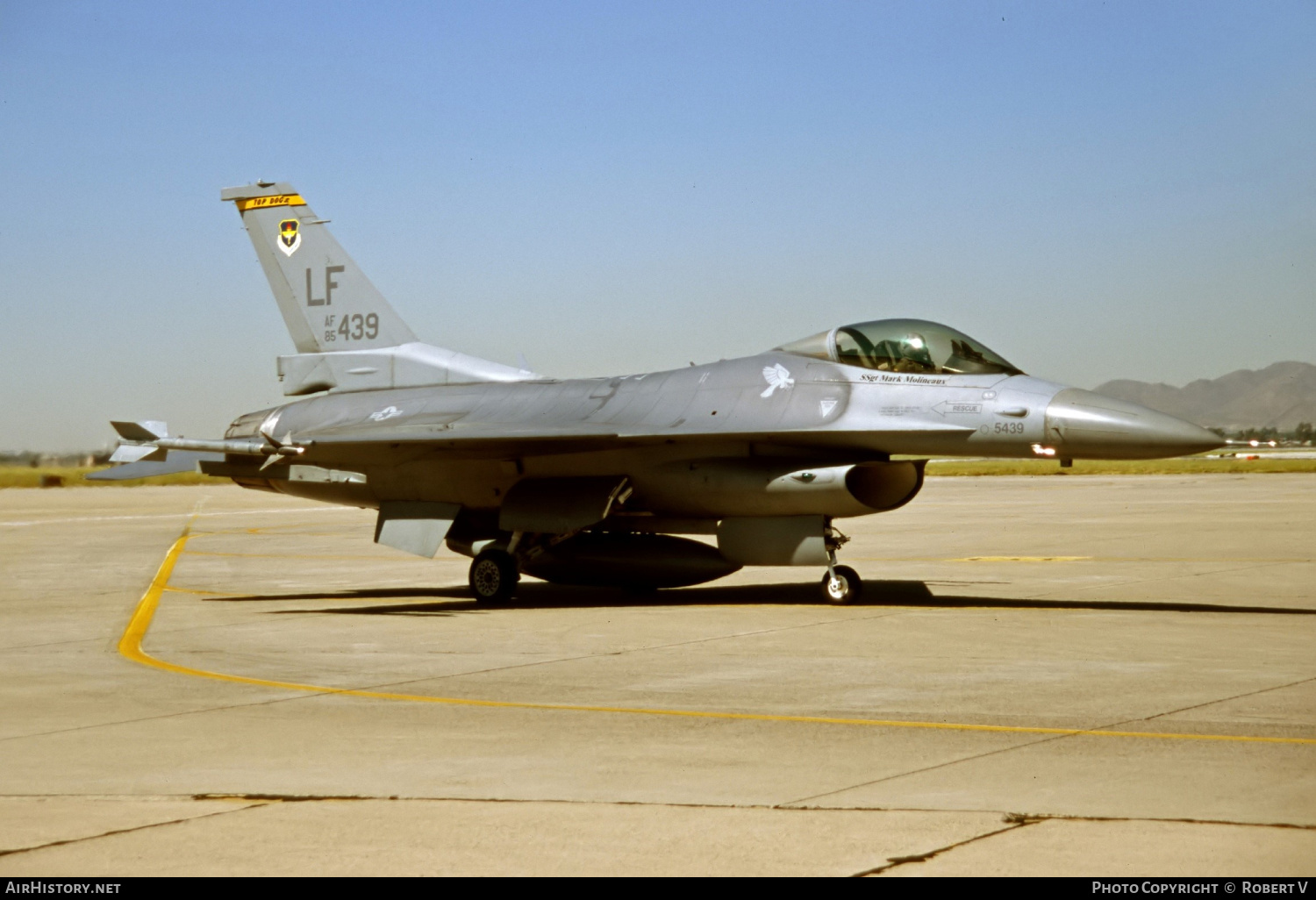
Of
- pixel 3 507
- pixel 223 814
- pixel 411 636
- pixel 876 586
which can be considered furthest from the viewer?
pixel 3 507

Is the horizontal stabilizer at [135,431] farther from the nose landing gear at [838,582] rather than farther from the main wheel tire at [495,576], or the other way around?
the nose landing gear at [838,582]

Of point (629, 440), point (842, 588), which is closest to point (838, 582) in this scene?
point (842, 588)

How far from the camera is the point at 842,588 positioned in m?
13.5

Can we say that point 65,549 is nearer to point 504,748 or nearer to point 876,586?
point 876,586

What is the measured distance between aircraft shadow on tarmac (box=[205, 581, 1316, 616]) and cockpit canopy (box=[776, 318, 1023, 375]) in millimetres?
2334

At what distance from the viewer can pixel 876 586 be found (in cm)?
1549

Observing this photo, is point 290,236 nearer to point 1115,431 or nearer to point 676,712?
point 1115,431

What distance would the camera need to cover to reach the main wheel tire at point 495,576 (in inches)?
583

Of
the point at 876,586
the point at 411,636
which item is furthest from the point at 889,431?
the point at 411,636

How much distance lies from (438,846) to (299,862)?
498 mm

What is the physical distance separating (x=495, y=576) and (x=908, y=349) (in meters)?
5.12

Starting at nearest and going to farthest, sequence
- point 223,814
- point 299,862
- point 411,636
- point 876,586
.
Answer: point 299,862 < point 223,814 < point 411,636 < point 876,586

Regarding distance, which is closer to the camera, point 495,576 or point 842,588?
point 842,588

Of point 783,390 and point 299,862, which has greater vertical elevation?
point 783,390
